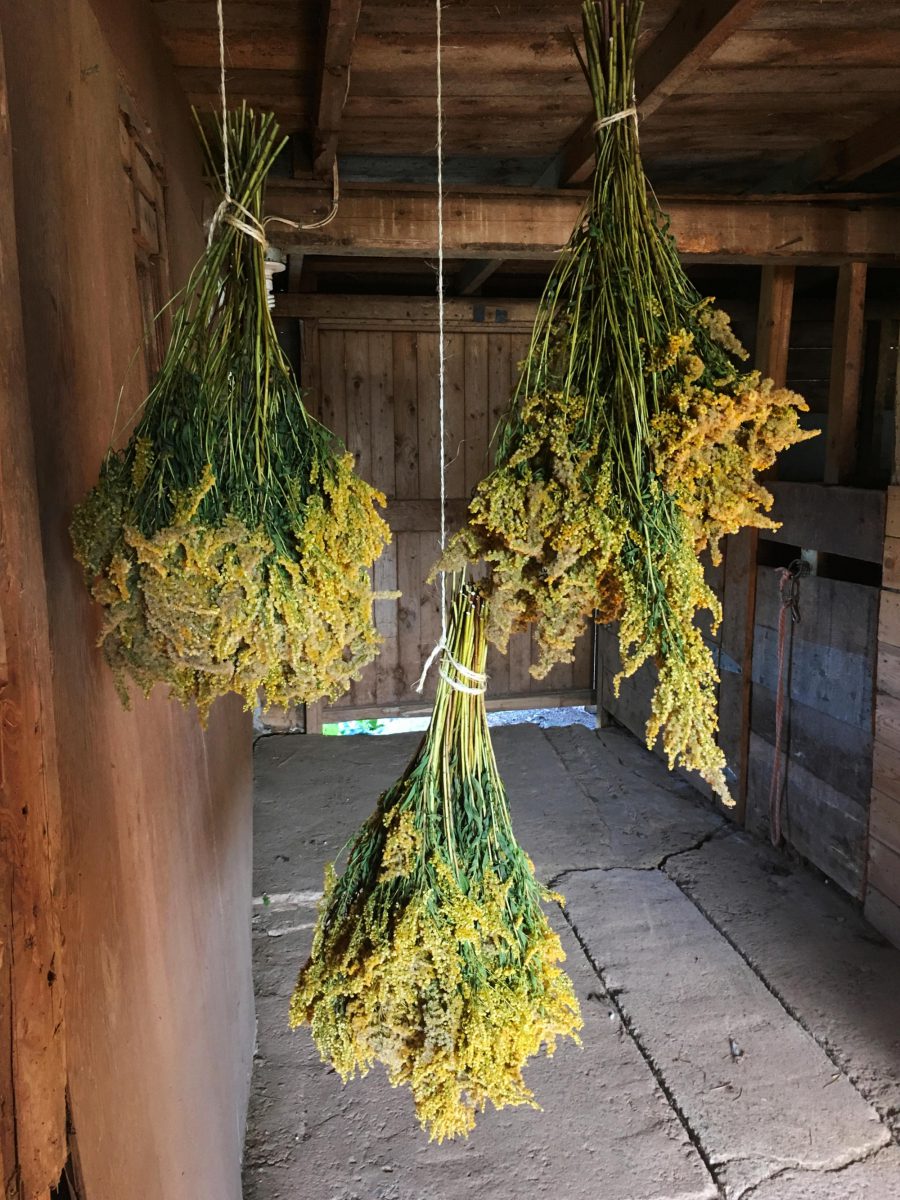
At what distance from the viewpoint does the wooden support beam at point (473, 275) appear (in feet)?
12.3

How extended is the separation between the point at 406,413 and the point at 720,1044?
3.51m

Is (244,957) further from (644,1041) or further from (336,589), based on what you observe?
(336,589)

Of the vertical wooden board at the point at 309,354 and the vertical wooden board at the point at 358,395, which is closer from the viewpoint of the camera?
the vertical wooden board at the point at 309,354

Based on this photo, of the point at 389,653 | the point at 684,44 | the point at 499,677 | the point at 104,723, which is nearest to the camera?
the point at 104,723

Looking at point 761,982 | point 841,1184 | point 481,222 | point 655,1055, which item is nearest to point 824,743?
point 761,982

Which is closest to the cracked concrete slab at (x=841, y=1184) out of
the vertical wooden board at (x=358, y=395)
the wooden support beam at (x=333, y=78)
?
the wooden support beam at (x=333, y=78)

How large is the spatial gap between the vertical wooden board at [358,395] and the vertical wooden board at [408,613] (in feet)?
1.55

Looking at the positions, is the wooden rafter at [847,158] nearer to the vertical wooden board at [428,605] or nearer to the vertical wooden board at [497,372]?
the vertical wooden board at [497,372]

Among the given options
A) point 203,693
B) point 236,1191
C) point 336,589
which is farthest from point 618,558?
point 236,1191

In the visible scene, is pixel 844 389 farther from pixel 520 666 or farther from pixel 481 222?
pixel 520 666

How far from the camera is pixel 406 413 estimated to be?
4855 millimetres

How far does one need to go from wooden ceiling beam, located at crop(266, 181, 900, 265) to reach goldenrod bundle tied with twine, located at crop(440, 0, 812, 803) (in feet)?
5.30

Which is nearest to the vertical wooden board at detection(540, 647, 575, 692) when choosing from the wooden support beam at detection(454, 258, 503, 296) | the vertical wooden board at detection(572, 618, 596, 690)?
the vertical wooden board at detection(572, 618, 596, 690)

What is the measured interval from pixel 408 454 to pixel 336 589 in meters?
4.07
